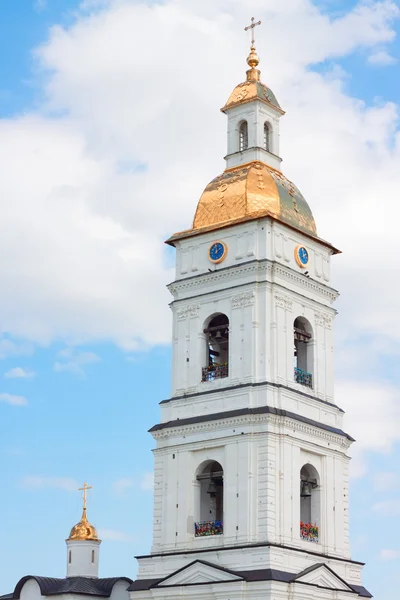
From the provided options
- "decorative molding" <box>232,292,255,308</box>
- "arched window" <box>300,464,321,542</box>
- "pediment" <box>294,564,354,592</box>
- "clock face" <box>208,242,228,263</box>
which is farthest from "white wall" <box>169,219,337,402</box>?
"pediment" <box>294,564,354,592</box>

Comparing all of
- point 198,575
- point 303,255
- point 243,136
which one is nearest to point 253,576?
point 198,575

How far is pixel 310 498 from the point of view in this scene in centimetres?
4603

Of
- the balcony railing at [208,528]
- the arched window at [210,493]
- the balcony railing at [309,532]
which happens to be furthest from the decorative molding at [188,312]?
the balcony railing at [309,532]

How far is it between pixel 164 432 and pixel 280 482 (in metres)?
5.01

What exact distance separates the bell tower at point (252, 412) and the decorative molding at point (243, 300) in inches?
1.4

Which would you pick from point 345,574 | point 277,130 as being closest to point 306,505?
point 345,574

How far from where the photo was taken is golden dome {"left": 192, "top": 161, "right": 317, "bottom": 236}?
47219 millimetres

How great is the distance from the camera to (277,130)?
50781mm

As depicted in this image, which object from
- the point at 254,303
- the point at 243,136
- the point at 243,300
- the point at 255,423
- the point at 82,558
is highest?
the point at 243,136

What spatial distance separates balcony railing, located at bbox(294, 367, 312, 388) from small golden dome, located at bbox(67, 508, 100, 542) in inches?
409

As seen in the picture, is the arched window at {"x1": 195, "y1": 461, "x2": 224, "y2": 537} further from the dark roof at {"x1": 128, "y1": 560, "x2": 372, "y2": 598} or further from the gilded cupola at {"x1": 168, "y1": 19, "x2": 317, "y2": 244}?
A: the gilded cupola at {"x1": 168, "y1": 19, "x2": 317, "y2": 244}

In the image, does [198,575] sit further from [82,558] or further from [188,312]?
[188,312]

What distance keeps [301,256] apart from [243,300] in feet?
10.7

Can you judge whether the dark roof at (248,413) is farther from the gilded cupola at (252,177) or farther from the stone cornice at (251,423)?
the gilded cupola at (252,177)
